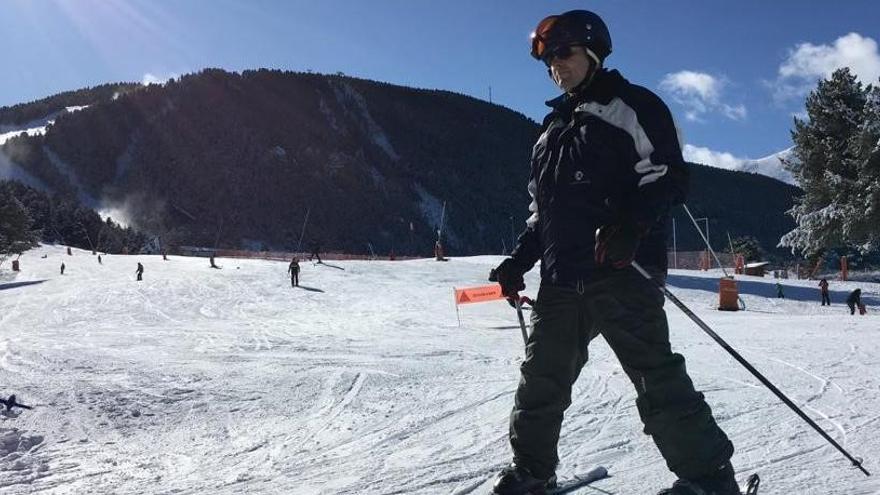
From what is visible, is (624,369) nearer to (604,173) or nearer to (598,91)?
(604,173)

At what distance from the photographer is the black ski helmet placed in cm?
279

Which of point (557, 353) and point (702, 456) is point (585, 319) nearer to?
point (557, 353)

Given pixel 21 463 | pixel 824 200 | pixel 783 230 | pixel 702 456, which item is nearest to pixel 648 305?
pixel 702 456

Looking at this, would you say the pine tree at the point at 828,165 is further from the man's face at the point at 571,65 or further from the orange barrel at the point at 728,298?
the man's face at the point at 571,65

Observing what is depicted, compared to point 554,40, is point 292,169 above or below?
above

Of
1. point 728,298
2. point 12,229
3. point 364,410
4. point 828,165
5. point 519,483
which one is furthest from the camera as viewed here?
point 12,229

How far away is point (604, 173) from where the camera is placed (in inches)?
105

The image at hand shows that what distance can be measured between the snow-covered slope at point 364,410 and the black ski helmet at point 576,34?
1992 mm

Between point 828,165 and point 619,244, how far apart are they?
1276 inches

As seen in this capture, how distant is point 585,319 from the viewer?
2754mm

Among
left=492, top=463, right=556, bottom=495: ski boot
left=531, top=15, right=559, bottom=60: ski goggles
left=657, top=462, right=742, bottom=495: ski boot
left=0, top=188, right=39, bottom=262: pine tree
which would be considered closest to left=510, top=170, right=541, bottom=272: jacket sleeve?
left=531, top=15, right=559, bottom=60: ski goggles

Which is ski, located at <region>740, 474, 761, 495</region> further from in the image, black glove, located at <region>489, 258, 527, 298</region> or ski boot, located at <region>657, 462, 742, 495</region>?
black glove, located at <region>489, 258, 527, 298</region>

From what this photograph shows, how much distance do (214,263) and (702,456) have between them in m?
33.8

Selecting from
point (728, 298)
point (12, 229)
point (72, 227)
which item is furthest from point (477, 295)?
point (72, 227)
